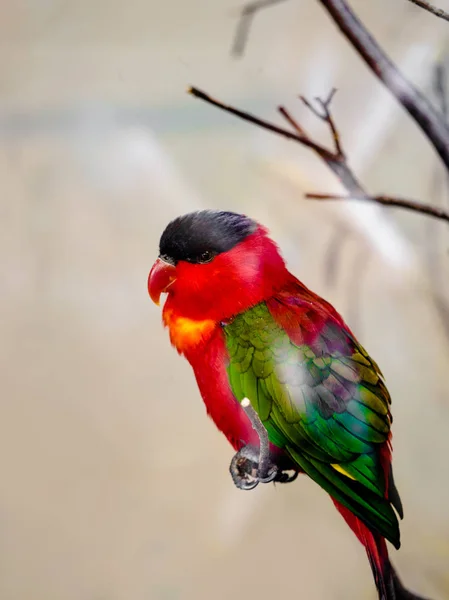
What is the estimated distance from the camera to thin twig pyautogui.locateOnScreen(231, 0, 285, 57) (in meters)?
0.97

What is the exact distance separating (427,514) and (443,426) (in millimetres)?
165

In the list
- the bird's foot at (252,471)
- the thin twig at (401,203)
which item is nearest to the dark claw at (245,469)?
the bird's foot at (252,471)

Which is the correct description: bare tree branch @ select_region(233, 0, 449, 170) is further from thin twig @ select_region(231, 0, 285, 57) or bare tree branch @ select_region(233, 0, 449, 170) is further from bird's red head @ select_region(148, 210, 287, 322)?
bird's red head @ select_region(148, 210, 287, 322)

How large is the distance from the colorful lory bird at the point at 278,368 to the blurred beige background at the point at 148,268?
39mm

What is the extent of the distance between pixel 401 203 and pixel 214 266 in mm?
395

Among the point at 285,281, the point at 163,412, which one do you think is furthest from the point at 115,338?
the point at 285,281

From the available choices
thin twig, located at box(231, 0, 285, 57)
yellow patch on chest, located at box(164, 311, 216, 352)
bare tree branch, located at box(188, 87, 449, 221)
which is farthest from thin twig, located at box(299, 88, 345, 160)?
yellow patch on chest, located at box(164, 311, 216, 352)

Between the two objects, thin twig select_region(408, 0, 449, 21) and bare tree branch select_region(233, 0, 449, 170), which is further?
Answer: bare tree branch select_region(233, 0, 449, 170)

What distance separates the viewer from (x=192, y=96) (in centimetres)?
97

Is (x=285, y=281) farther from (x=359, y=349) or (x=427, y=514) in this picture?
(x=427, y=514)

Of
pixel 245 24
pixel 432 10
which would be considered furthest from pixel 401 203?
pixel 245 24

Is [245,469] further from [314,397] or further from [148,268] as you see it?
[148,268]

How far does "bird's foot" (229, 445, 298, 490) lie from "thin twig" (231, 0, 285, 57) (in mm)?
Answer: 738

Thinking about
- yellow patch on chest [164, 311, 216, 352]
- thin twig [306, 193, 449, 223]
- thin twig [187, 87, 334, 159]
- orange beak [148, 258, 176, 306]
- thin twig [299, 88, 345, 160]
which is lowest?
yellow patch on chest [164, 311, 216, 352]
